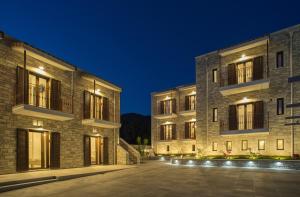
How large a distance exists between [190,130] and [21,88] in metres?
19.4

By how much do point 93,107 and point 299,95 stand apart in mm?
12447

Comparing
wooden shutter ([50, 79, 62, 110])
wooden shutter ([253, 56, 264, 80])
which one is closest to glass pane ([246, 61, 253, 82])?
wooden shutter ([253, 56, 264, 80])

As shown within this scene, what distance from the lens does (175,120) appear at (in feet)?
103

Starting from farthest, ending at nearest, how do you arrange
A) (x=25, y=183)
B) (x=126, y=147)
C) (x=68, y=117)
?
(x=126, y=147) < (x=68, y=117) < (x=25, y=183)

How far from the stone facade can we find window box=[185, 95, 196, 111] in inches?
12.7

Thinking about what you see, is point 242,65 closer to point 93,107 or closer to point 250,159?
point 250,159

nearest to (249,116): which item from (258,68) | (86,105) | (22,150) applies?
(258,68)

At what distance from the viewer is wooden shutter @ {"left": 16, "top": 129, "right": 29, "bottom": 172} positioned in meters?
13.1

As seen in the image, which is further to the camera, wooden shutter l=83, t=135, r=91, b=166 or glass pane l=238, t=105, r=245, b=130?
glass pane l=238, t=105, r=245, b=130

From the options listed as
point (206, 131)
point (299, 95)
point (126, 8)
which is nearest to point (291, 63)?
point (299, 95)

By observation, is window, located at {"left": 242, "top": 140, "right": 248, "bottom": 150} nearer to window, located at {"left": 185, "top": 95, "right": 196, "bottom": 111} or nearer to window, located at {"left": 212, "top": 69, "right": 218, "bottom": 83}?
window, located at {"left": 212, "top": 69, "right": 218, "bottom": 83}

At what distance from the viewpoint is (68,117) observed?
1585 cm

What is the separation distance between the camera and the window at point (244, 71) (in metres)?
20.8

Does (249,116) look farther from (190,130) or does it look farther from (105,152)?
(105,152)
